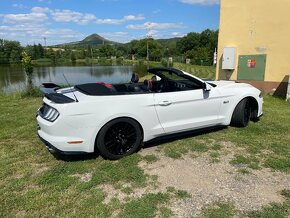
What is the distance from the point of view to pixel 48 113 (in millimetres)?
4195

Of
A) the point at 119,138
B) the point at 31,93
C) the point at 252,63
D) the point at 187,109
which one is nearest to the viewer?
the point at 119,138

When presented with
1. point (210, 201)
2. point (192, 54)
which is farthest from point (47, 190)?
point (192, 54)

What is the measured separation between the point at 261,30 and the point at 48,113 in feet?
28.5

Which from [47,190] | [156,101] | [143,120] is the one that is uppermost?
[156,101]

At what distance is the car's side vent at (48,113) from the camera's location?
402 centimetres

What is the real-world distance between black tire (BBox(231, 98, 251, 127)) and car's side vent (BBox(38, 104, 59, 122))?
3.47m

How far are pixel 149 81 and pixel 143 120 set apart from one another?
3.14 ft

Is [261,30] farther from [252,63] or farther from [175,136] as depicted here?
→ [175,136]

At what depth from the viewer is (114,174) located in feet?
12.6

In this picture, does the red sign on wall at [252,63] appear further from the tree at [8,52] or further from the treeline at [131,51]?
the tree at [8,52]

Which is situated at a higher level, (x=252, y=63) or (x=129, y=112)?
(x=252, y=63)

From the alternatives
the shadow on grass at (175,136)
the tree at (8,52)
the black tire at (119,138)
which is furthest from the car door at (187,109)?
the tree at (8,52)

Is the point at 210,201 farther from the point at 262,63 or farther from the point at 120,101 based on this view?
the point at 262,63

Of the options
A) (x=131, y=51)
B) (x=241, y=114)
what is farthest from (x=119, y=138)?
(x=131, y=51)
